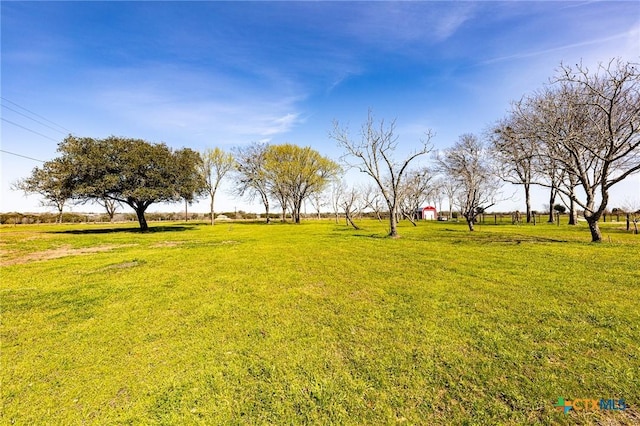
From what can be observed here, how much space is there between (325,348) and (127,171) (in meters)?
30.7

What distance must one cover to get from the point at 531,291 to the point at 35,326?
10.3m

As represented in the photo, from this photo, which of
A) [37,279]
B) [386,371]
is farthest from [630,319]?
[37,279]

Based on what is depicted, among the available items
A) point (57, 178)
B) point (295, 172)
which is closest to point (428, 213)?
point (295, 172)

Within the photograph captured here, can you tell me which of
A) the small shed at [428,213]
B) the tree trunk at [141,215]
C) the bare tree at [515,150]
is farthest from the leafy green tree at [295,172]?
the bare tree at [515,150]

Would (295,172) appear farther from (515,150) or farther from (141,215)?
(515,150)

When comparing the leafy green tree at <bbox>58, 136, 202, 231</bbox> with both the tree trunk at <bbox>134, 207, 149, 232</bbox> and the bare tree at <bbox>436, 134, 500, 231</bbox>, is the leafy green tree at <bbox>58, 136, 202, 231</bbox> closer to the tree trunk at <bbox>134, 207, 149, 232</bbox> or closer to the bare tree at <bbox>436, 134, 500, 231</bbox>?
the tree trunk at <bbox>134, 207, 149, 232</bbox>

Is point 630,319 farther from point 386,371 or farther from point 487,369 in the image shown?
point 386,371

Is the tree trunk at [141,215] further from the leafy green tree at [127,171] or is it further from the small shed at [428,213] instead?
the small shed at [428,213]

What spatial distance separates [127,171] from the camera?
27.2m

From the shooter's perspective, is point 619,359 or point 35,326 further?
point 35,326

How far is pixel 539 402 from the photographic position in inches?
115

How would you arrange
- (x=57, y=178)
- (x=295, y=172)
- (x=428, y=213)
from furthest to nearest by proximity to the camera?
(x=428, y=213), (x=295, y=172), (x=57, y=178)

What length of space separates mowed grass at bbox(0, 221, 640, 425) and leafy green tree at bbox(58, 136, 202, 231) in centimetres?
2192

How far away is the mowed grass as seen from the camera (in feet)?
9.64
